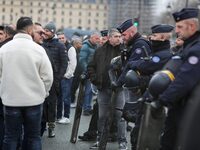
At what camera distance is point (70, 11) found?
168875mm

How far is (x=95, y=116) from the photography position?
955 cm

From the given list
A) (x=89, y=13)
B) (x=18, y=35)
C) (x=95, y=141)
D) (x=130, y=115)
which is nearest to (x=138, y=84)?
(x=130, y=115)

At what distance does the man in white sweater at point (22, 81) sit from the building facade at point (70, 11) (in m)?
153

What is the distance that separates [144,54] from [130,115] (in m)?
0.94

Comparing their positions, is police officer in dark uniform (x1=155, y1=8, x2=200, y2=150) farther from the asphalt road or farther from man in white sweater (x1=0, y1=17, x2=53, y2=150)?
the asphalt road

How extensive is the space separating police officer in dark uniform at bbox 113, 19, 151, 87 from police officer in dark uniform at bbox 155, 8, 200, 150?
181 cm

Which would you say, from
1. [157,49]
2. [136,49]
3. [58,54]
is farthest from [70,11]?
[157,49]

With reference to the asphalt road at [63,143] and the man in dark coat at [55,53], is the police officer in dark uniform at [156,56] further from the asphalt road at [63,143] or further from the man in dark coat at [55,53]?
the man in dark coat at [55,53]

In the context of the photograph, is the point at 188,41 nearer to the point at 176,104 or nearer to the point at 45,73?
the point at 176,104

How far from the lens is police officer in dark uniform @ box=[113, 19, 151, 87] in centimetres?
708

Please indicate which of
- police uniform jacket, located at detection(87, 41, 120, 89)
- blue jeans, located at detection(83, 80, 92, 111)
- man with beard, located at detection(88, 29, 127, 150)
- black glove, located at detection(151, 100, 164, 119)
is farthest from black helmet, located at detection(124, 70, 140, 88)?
blue jeans, located at detection(83, 80, 92, 111)

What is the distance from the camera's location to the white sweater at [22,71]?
6215 mm

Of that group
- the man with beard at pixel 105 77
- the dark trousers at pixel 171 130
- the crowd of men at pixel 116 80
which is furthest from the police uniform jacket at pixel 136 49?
the dark trousers at pixel 171 130

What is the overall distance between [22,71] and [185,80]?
2.26 metres
